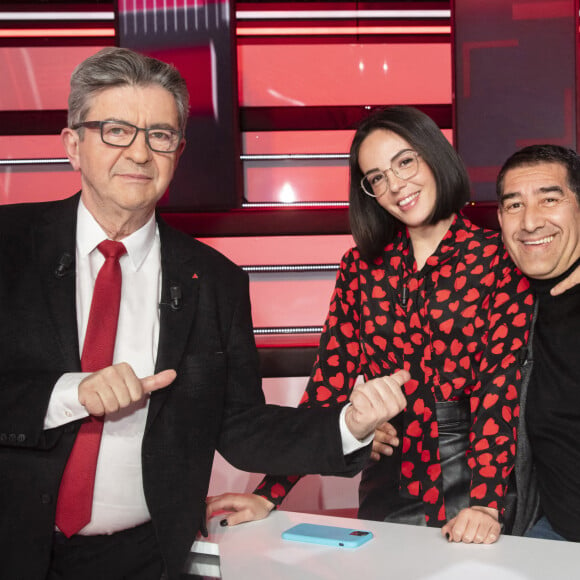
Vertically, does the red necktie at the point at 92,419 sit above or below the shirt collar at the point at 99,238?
below

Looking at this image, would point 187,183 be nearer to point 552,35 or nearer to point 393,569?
point 552,35

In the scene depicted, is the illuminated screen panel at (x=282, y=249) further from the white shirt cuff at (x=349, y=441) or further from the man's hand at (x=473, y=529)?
the man's hand at (x=473, y=529)

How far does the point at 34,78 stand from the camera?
4.83 m

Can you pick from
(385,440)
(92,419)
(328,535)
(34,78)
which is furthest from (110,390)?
(34,78)

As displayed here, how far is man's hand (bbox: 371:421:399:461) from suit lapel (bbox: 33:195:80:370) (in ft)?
3.11

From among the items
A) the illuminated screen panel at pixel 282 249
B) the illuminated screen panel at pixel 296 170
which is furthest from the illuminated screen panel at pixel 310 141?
the illuminated screen panel at pixel 282 249

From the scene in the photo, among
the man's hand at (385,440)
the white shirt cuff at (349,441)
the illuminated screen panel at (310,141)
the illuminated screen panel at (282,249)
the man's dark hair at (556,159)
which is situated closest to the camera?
the white shirt cuff at (349,441)

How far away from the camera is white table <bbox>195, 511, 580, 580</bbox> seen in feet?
4.29

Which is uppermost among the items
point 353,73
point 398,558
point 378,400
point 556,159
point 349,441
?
point 353,73

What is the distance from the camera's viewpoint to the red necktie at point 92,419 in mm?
1438

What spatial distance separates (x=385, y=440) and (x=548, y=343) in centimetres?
52

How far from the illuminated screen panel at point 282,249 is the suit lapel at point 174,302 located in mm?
2137

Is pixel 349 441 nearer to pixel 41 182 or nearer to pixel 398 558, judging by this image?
pixel 398 558

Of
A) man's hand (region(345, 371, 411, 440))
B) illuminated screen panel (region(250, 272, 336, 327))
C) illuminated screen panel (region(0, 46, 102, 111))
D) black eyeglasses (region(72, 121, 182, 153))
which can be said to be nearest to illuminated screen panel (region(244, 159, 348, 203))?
illuminated screen panel (region(250, 272, 336, 327))
